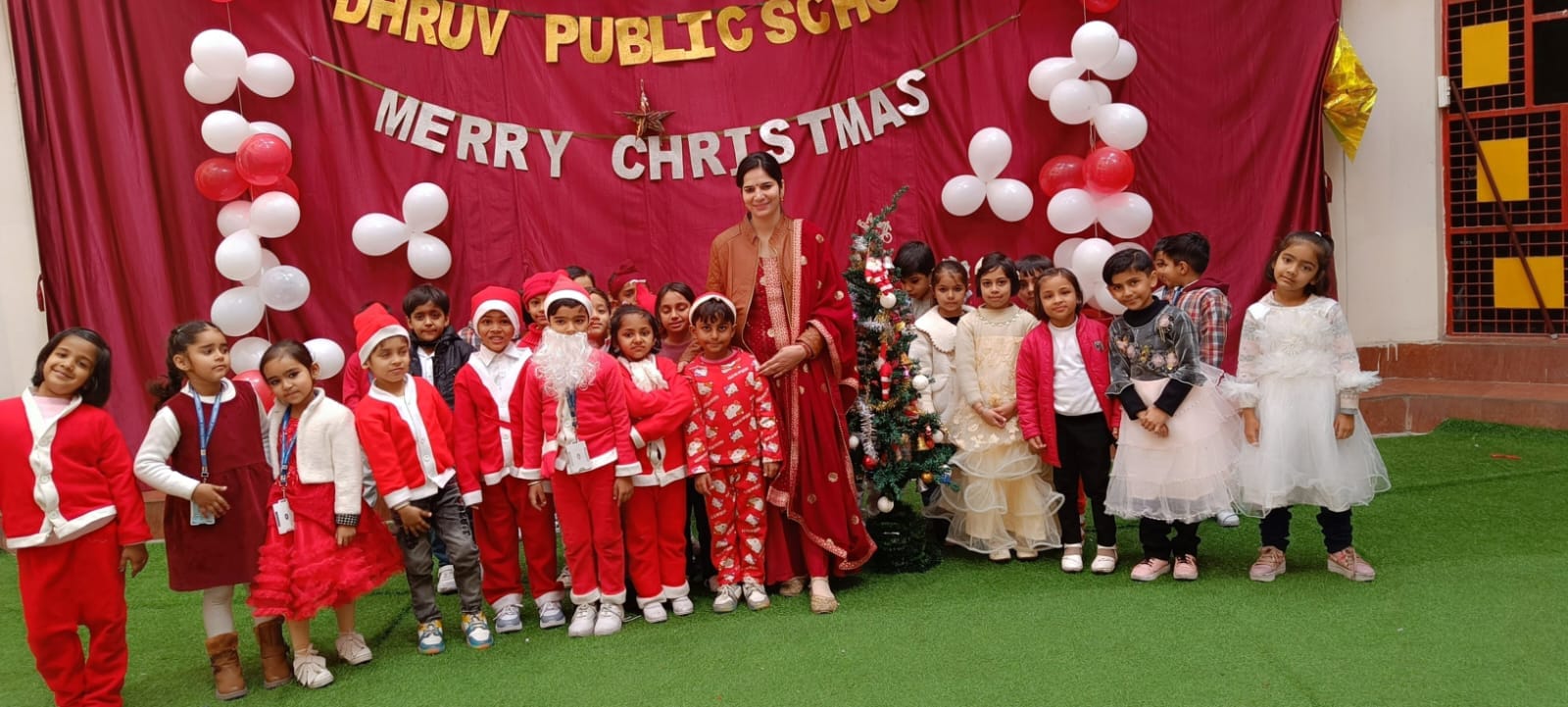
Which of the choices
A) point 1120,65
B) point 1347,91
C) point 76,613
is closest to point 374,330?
point 76,613

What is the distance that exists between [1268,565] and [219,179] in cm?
531

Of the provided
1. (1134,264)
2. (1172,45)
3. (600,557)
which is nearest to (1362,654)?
(1134,264)

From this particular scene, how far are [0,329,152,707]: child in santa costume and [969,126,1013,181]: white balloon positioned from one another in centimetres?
446

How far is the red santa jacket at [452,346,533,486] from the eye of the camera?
3.58 metres

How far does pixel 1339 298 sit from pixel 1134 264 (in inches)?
154

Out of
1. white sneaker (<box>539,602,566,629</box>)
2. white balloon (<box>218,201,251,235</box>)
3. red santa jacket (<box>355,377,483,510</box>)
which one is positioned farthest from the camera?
white balloon (<box>218,201,251,235</box>)

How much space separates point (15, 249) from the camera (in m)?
5.49

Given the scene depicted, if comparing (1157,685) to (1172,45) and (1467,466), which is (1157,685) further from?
(1172,45)

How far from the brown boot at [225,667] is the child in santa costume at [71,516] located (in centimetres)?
24

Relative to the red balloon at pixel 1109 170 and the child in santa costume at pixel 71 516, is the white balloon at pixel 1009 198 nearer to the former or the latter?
the red balloon at pixel 1109 170

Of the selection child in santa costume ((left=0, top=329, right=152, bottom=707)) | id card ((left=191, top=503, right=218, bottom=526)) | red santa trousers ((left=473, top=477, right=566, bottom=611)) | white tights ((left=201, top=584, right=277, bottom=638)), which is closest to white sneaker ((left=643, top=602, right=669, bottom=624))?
red santa trousers ((left=473, top=477, right=566, bottom=611))

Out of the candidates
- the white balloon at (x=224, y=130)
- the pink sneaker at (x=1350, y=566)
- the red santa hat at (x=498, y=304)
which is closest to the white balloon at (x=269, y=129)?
the white balloon at (x=224, y=130)

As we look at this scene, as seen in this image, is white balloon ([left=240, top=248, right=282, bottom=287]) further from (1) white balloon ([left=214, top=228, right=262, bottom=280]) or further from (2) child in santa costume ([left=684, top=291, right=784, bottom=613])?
(2) child in santa costume ([left=684, top=291, right=784, bottom=613])

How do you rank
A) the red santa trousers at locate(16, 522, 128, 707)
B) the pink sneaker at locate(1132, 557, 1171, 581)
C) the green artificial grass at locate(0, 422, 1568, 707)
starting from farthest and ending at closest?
1. the pink sneaker at locate(1132, 557, 1171, 581)
2. the red santa trousers at locate(16, 522, 128, 707)
3. the green artificial grass at locate(0, 422, 1568, 707)
